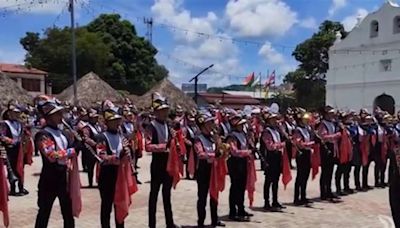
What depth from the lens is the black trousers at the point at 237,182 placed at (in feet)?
32.0

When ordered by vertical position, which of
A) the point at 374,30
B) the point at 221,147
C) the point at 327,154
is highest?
the point at 374,30

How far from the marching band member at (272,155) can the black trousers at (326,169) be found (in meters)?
1.39

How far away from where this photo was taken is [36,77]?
171 feet

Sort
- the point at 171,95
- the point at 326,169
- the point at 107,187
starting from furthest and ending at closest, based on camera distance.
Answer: the point at 171,95, the point at 326,169, the point at 107,187

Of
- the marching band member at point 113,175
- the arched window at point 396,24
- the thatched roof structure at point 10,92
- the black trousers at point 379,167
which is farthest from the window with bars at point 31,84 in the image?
the marching band member at point 113,175

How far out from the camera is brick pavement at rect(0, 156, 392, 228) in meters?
9.72

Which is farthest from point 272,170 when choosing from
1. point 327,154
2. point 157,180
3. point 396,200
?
point 396,200

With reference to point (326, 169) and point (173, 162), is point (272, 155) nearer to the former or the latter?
point (326, 169)

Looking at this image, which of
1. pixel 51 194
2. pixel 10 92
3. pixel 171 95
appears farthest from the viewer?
pixel 171 95

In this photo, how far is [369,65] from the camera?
46.7 metres

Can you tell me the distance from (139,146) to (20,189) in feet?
12.9

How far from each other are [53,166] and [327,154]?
6.35 meters

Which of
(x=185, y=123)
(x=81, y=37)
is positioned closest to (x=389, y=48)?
(x=81, y=37)

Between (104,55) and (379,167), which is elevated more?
(104,55)
